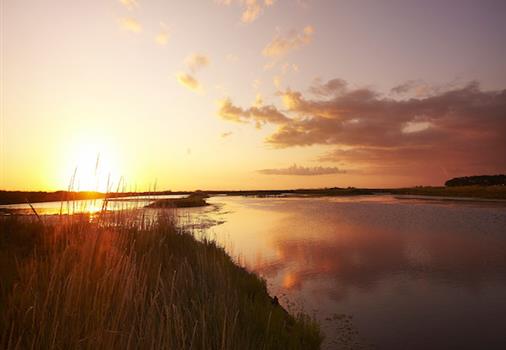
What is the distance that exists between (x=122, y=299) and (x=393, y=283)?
10.1m

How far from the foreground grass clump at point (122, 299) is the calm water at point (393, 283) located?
1.67 meters

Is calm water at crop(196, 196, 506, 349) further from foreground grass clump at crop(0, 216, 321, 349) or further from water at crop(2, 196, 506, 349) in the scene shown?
foreground grass clump at crop(0, 216, 321, 349)

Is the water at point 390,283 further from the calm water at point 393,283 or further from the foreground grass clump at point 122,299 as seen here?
the foreground grass clump at point 122,299

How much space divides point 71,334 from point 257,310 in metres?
3.78

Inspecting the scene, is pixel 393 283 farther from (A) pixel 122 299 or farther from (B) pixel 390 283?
(A) pixel 122 299

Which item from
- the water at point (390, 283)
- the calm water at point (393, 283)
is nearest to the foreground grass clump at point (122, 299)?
the water at point (390, 283)

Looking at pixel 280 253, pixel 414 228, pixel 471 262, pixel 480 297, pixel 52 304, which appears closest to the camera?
pixel 52 304

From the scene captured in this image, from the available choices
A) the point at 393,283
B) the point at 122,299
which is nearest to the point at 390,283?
the point at 393,283

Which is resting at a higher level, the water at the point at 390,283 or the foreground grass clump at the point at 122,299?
the foreground grass clump at the point at 122,299

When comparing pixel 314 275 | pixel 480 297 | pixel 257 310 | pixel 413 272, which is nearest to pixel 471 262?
pixel 413 272

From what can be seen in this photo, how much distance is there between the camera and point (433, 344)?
6.83 metres

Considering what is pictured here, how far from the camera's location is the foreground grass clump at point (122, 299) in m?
3.20

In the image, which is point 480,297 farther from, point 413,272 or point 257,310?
point 257,310

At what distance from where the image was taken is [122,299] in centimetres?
345
